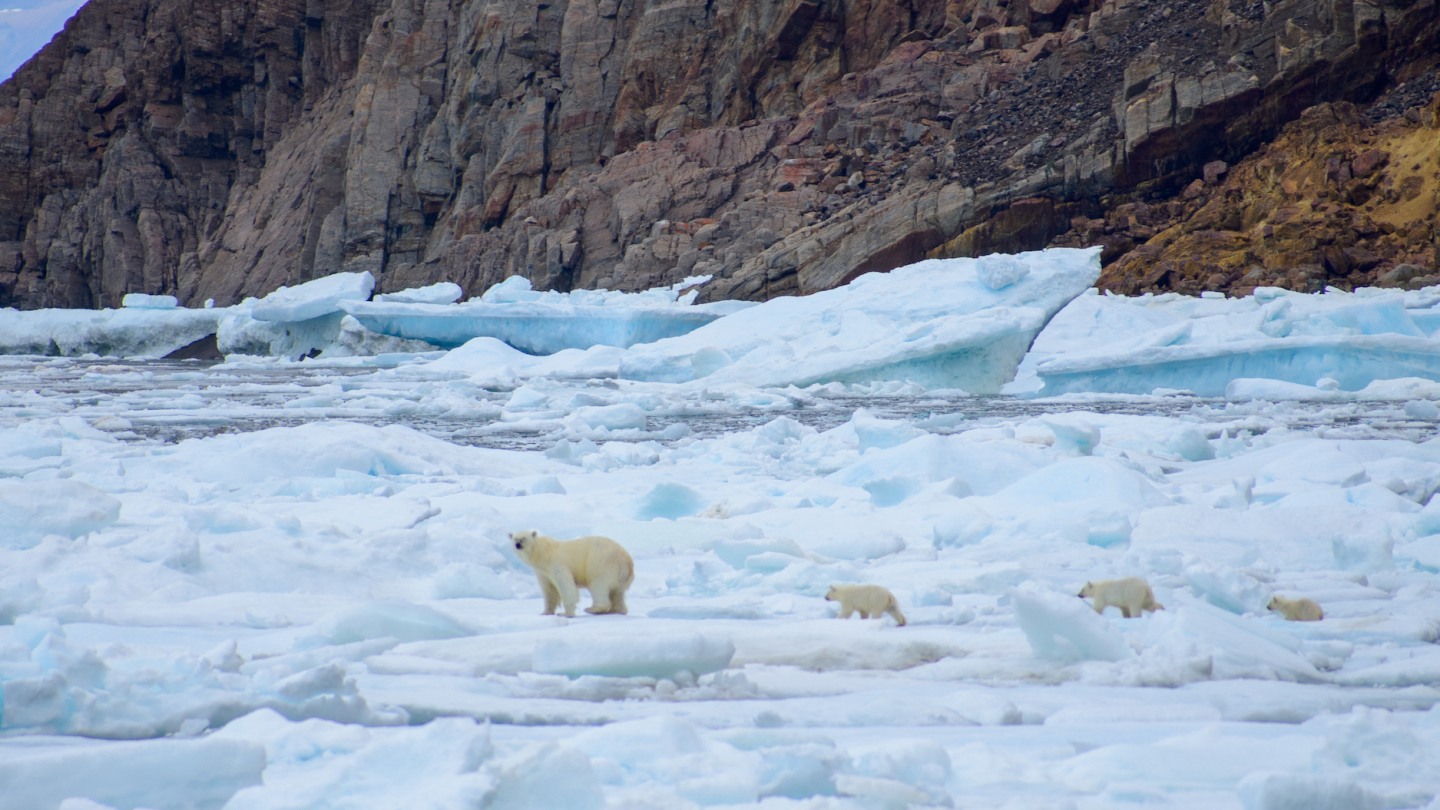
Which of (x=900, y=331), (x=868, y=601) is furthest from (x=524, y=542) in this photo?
(x=900, y=331)

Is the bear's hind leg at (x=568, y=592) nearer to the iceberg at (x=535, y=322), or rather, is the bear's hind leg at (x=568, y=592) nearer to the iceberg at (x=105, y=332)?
the iceberg at (x=535, y=322)

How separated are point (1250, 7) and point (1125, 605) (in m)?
21.8

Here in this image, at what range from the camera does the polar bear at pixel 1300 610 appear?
3.22 metres

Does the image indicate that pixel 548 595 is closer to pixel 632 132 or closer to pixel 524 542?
pixel 524 542

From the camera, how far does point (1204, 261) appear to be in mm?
18031

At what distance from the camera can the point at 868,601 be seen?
3.24 meters

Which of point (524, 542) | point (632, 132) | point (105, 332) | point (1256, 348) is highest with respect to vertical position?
point (632, 132)

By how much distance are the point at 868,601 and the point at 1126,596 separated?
738 mm

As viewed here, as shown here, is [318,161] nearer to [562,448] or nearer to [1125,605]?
[562,448]

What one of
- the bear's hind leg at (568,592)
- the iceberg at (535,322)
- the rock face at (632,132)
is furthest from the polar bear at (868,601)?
the rock face at (632,132)

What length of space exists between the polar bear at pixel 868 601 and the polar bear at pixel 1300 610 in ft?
3.70

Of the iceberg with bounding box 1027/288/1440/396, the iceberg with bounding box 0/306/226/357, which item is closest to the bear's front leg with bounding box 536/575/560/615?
the iceberg with bounding box 1027/288/1440/396

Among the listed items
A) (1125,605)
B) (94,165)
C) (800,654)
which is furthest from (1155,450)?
(94,165)

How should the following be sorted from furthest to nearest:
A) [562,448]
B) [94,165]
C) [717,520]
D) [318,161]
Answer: [94,165]
[318,161]
[562,448]
[717,520]
